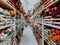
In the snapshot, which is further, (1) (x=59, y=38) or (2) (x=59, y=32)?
(2) (x=59, y=32)

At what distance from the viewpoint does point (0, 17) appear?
6.80ft

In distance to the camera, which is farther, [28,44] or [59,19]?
[28,44]

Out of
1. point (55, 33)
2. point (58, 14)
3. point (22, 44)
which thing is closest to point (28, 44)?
point (22, 44)

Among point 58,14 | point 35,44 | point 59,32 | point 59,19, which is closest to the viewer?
point 59,19

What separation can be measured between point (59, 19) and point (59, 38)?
343mm

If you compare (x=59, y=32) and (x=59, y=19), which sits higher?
(x=59, y=19)

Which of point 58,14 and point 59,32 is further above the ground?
point 58,14

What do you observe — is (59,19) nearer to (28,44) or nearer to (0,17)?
(0,17)

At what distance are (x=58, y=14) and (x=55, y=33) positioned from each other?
43 centimetres

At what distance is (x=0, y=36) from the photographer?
2164mm

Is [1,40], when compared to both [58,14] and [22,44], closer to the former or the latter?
[58,14]

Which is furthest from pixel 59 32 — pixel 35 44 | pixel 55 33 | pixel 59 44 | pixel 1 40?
pixel 35 44

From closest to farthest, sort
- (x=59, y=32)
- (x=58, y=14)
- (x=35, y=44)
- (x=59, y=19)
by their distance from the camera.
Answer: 1. (x=59, y=19)
2. (x=58, y=14)
3. (x=59, y=32)
4. (x=35, y=44)

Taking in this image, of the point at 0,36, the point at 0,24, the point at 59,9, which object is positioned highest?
the point at 59,9
